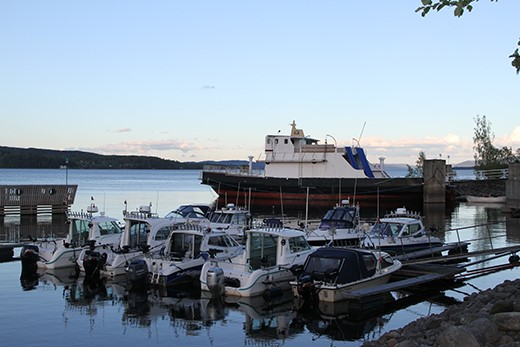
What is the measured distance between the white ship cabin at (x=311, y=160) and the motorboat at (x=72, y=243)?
90.5 feet

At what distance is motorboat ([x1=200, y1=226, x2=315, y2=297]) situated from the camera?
53.5ft

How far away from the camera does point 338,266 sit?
15.6 metres

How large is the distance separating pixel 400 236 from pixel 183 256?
8.25 metres

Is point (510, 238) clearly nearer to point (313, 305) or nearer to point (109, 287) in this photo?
point (313, 305)

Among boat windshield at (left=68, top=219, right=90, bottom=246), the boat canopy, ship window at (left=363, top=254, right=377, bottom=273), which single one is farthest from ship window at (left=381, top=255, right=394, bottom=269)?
boat windshield at (left=68, top=219, right=90, bottom=246)

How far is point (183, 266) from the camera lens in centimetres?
1805

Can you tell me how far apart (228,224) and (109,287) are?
8.79 meters

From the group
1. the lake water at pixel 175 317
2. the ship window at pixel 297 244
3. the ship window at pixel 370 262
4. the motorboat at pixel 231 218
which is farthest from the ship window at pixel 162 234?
the ship window at pixel 370 262

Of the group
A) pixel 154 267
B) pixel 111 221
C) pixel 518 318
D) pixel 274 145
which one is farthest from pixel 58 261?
pixel 274 145

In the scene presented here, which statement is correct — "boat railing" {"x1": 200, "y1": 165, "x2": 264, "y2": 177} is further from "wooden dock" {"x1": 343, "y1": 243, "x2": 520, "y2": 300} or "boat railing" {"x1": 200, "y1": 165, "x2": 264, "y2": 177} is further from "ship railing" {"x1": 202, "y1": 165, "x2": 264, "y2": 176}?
"wooden dock" {"x1": 343, "y1": 243, "x2": 520, "y2": 300}

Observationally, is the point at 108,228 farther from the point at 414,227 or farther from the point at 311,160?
the point at 311,160

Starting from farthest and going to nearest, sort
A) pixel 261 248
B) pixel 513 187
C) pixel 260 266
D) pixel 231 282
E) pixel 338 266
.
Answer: pixel 513 187
pixel 261 248
pixel 260 266
pixel 231 282
pixel 338 266

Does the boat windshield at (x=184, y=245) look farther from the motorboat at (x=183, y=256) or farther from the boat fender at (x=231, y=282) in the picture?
the boat fender at (x=231, y=282)

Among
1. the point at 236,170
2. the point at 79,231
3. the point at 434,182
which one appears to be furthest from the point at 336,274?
the point at 236,170
